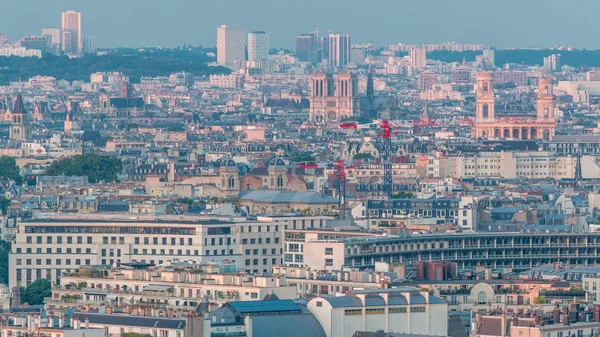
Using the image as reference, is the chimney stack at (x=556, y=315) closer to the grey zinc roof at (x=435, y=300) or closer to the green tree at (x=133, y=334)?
the grey zinc roof at (x=435, y=300)

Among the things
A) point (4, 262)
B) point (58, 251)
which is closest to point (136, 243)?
point (58, 251)

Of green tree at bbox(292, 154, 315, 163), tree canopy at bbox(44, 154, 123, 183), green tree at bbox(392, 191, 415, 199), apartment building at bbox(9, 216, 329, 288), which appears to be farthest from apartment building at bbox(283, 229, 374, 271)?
green tree at bbox(292, 154, 315, 163)

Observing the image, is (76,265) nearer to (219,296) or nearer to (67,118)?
(219,296)

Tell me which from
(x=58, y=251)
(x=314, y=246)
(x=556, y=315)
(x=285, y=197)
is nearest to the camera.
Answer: (x=556, y=315)

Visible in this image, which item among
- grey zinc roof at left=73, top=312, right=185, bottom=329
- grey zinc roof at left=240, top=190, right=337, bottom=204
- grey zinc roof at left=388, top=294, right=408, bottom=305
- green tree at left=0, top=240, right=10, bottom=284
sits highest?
grey zinc roof at left=388, top=294, right=408, bottom=305

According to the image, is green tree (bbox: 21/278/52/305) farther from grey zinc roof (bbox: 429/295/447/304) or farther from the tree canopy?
the tree canopy

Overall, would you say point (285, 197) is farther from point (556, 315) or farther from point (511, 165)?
point (511, 165)

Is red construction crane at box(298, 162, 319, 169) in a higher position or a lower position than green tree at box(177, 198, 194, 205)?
lower
